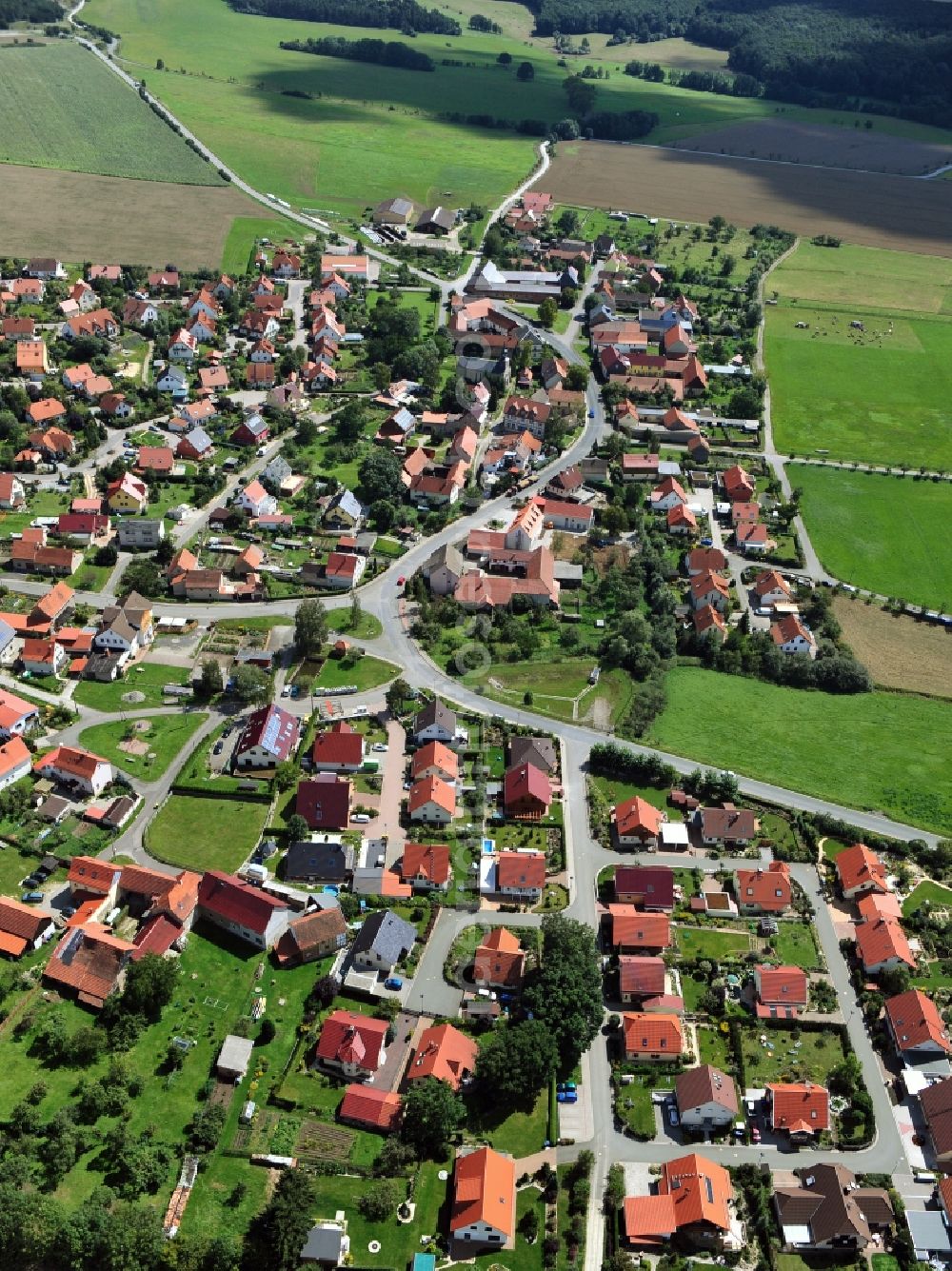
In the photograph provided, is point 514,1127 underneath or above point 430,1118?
underneath

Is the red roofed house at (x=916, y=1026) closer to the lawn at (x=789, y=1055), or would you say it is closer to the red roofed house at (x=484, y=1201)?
the lawn at (x=789, y=1055)

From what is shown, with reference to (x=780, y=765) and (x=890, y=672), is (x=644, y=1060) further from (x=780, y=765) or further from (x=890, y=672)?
(x=890, y=672)

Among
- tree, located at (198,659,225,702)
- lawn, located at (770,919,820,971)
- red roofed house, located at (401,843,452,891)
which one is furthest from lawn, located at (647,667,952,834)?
tree, located at (198,659,225,702)

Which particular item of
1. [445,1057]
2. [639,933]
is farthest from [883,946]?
[445,1057]

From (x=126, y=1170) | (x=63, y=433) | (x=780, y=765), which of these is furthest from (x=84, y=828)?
(x=63, y=433)

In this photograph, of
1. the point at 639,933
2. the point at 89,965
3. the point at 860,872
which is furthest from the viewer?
the point at 860,872

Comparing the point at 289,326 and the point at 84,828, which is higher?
the point at 289,326

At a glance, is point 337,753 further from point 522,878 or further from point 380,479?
point 380,479
